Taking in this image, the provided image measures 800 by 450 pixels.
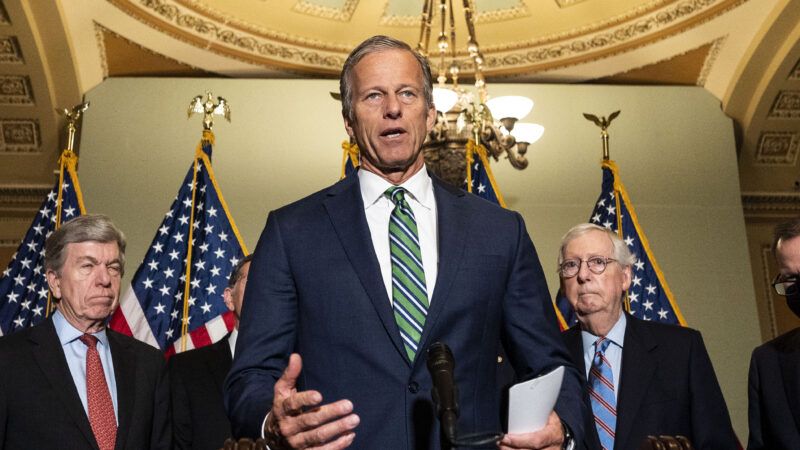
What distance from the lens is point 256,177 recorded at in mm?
6867

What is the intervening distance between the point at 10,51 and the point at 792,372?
5671mm

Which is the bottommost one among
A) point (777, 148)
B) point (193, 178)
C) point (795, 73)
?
point (193, 178)

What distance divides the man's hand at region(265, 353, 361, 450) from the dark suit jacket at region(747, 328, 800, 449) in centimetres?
202

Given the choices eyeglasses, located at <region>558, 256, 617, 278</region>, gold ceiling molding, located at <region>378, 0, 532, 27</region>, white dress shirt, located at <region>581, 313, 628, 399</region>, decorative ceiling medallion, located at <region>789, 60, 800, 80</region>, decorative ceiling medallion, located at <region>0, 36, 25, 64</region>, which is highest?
gold ceiling molding, located at <region>378, 0, 532, 27</region>

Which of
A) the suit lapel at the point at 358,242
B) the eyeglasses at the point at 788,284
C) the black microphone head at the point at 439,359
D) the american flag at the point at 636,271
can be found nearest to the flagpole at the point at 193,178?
the american flag at the point at 636,271

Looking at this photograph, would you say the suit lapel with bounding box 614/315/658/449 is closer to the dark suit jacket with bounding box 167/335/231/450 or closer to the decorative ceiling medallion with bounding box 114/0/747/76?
the dark suit jacket with bounding box 167/335/231/450

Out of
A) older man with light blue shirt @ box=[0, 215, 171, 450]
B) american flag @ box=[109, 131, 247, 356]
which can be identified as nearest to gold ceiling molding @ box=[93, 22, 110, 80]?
american flag @ box=[109, 131, 247, 356]

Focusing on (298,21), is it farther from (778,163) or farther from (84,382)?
(84,382)

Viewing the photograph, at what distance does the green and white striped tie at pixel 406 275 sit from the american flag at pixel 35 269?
3.19m

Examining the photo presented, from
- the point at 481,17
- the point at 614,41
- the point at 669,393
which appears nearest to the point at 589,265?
the point at 669,393

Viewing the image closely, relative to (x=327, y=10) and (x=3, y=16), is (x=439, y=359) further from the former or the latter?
(x=327, y=10)

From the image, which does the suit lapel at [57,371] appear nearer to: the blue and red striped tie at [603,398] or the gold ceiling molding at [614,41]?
the blue and red striped tie at [603,398]

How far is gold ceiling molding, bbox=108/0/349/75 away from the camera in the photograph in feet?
21.9

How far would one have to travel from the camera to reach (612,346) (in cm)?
300
